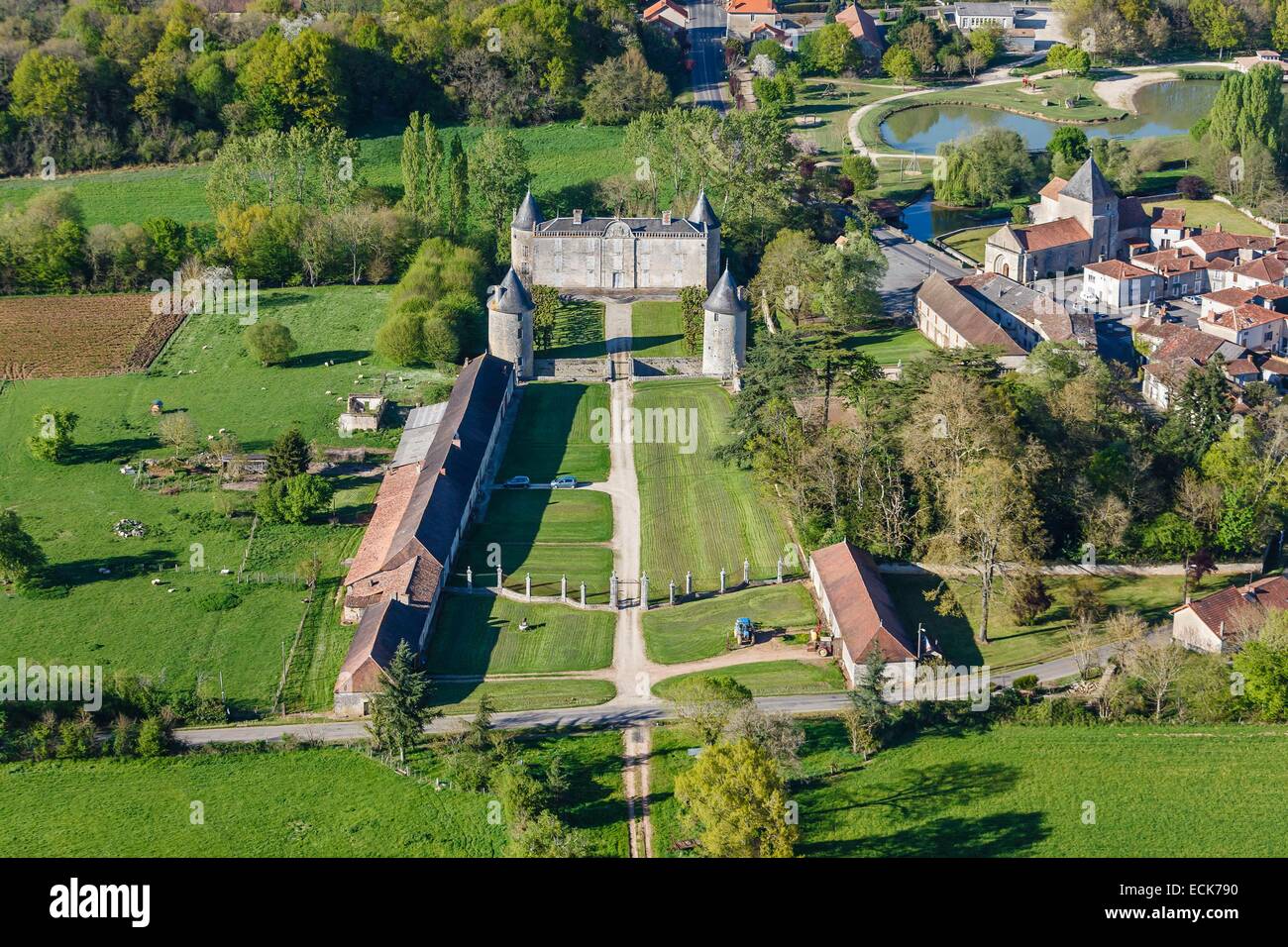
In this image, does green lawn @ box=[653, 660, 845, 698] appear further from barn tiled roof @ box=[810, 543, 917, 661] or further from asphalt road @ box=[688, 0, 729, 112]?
asphalt road @ box=[688, 0, 729, 112]

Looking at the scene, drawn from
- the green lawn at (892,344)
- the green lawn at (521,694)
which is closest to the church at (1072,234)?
the green lawn at (892,344)

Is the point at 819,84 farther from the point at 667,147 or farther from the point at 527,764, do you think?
the point at 527,764

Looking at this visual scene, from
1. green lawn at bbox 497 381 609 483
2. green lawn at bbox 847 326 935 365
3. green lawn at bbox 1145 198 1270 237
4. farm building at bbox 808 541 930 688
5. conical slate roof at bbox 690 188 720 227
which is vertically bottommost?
farm building at bbox 808 541 930 688

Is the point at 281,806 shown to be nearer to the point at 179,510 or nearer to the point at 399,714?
the point at 399,714

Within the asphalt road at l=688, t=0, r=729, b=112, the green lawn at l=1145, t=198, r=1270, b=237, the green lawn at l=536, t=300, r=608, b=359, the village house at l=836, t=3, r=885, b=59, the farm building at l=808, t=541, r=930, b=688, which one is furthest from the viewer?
the village house at l=836, t=3, r=885, b=59

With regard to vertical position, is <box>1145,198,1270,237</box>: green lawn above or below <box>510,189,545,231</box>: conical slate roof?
below

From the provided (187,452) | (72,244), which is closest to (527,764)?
(187,452)

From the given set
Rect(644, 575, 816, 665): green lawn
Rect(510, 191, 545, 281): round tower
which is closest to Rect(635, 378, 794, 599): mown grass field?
Rect(644, 575, 816, 665): green lawn

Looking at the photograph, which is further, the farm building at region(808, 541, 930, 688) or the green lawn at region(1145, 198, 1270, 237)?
the green lawn at region(1145, 198, 1270, 237)
